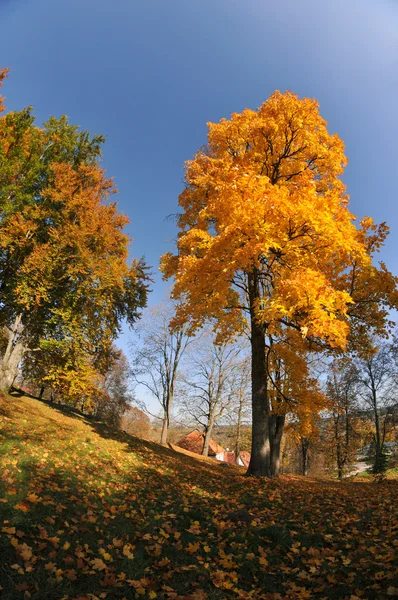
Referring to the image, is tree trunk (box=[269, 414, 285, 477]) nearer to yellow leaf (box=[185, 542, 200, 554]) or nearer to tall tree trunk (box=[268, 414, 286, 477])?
tall tree trunk (box=[268, 414, 286, 477])

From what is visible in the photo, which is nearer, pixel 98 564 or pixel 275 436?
pixel 98 564

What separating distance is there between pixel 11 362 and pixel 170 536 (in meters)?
10.8

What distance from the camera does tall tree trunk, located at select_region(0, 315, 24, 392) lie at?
12.3 meters

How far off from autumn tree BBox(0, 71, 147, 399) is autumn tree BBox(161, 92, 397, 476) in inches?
155

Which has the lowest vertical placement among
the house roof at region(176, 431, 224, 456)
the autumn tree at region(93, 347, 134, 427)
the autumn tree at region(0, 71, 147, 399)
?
the house roof at region(176, 431, 224, 456)

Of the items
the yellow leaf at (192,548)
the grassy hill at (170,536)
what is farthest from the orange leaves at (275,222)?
the yellow leaf at (192,548)

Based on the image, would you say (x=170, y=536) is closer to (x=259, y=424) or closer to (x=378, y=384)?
(x=259, y=424)

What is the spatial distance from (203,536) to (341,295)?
17.4ft

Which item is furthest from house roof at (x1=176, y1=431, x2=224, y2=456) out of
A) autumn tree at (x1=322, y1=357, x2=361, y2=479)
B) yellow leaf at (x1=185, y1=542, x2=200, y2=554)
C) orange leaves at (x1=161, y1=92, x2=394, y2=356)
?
yellow leaf at (x1=185, y1=542, x2=200, y2=554)

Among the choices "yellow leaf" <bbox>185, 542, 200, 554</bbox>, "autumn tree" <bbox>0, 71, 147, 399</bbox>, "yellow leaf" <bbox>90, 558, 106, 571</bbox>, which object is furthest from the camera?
"autumn tree" <bbox>0, 71, 147, 399</bbox>

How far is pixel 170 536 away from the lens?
433 centimetres

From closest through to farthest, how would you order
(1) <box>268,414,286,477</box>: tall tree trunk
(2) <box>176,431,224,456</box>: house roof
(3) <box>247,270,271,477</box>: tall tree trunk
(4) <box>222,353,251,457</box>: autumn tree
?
(3) <box>247,270,271,477</box>: tall tree trunk < (1) <box>268,414,286,477</box>: tall tree trunk < (4) <box>222,353,251,457</box>: autumn tree < (2) <box>176,431,224,456</box>: house roof

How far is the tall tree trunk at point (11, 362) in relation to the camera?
12328mm

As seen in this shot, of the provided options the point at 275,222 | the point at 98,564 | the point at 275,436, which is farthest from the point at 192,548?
the point at 275,436
